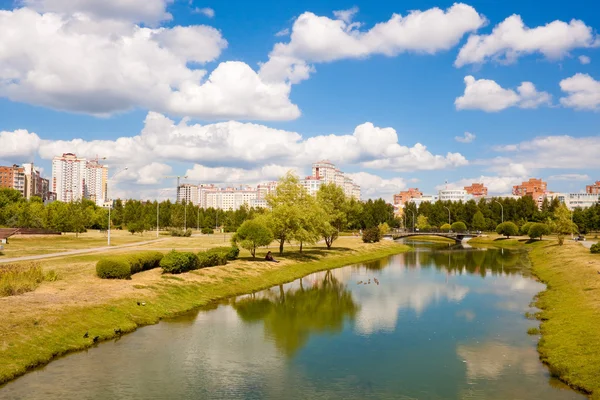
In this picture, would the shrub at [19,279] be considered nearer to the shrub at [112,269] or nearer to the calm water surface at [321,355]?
the shrub at [112,269]

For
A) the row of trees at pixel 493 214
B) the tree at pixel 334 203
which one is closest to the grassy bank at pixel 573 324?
the tree at pixel 334 203

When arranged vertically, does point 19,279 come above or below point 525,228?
below

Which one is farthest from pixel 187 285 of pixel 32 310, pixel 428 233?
pixel 428 233

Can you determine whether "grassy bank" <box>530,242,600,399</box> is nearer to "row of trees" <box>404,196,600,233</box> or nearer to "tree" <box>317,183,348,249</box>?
"tree" <box>317,183,348,249</box>

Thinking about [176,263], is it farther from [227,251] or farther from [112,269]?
[227,251]

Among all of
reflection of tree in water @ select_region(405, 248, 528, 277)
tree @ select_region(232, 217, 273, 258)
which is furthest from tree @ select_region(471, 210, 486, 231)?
tree @ select_region(232, 217, 273, 258)

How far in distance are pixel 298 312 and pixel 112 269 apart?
16818 millimetres

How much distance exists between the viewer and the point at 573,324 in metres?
32.7

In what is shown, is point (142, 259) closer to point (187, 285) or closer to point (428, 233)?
point (187, 285)

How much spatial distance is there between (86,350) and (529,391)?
78.0 ft

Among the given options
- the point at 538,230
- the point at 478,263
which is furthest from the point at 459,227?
the point at 478,263

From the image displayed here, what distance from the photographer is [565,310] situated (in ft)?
125

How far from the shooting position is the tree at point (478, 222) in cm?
17100

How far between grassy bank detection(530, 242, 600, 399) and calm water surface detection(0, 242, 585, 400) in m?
1.03
